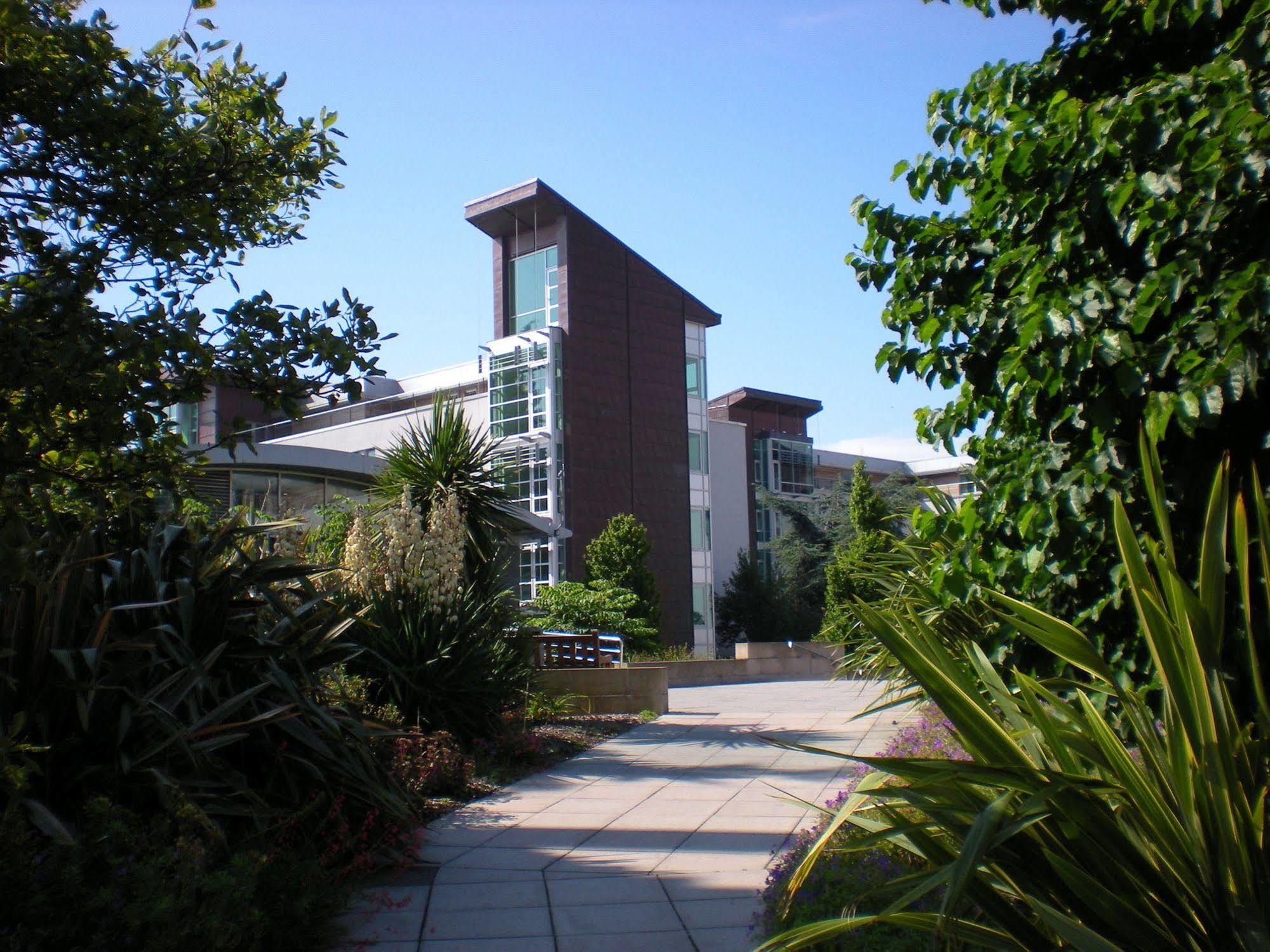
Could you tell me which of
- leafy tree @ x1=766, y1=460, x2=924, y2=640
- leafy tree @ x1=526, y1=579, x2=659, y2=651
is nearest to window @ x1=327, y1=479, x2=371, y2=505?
leafy tree @ x1=526, y1=579, x2=659, y2=651

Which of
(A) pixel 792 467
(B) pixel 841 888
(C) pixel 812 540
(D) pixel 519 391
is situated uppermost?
(D) pixel 519 391

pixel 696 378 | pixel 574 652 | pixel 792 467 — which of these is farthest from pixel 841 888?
pixel 792 467

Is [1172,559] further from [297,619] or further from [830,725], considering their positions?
[830,725]

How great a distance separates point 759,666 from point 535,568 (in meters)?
9.10

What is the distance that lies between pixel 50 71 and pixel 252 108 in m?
0.88

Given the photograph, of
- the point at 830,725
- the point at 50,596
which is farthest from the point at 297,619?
the point at 830,725

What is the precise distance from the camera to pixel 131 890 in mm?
3576

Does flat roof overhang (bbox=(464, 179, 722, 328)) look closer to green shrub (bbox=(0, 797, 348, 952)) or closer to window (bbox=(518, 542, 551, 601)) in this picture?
window (bbox=(518, 542, 551, 601))

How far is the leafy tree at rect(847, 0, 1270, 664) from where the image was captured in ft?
10.8

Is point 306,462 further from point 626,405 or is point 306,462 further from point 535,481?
point 626,405

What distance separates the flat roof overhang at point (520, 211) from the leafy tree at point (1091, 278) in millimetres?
31254

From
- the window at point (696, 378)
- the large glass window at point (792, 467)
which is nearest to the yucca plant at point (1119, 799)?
the window at point (696, 378)

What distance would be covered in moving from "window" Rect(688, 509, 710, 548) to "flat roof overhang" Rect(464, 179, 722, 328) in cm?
971

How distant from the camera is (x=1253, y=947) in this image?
2.38 m
